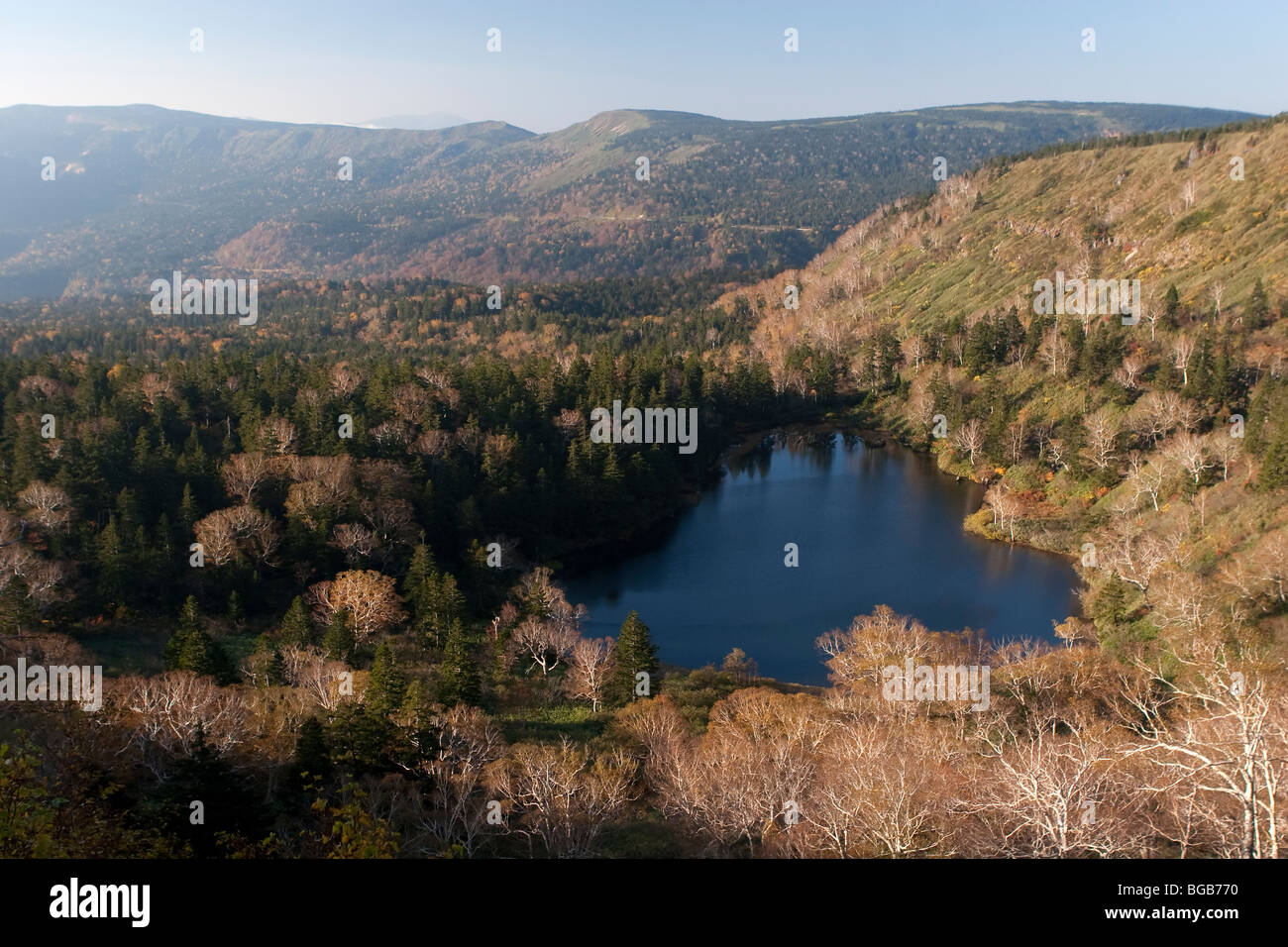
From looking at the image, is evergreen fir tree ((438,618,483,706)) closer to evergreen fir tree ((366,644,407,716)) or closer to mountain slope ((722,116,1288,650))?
evergreen fir tree ((366,644,407,716))

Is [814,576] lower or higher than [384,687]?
lower

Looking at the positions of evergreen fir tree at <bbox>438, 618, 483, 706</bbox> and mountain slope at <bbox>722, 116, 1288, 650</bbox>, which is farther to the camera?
mountain slope at <bbox>722, 116, 1288, 650</bbox>

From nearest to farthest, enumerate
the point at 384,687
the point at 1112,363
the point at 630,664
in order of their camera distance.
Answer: the point at 384,687, the point at 630,664, the point at 1112,363

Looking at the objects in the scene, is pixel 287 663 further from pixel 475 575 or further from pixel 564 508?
pixel 564 508

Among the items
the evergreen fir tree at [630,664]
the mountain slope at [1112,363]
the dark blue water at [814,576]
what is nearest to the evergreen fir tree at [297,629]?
the evergreen fir tree at [630,664]

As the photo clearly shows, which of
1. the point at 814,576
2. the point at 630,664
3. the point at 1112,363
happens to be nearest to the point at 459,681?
the point at 630,664

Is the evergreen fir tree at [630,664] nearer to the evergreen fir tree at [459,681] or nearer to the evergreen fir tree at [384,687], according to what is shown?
the evergreen fir tree at [459,681]

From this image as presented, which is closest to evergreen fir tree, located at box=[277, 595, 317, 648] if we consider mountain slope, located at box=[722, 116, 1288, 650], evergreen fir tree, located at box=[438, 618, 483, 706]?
evergreen fir tree, located at box=[438, 618, 483, 706]

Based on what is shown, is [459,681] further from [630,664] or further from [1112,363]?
[1112,363]

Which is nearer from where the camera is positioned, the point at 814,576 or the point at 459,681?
the point at 459,681
